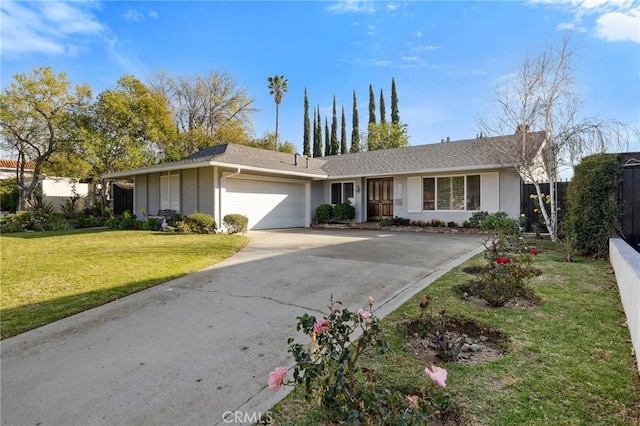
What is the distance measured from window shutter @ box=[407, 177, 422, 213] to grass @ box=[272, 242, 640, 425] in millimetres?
10815

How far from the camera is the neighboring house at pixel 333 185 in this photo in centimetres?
1316

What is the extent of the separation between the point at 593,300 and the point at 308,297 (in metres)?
3.69

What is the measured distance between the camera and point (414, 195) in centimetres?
1521

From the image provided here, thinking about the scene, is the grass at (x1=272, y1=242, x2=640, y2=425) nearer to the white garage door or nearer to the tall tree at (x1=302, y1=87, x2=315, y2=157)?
the white garage door

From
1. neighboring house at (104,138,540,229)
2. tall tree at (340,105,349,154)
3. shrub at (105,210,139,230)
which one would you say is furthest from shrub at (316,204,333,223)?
tall tree at (340,105,349,154)

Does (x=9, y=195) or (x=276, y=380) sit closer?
(x=276, y=380)

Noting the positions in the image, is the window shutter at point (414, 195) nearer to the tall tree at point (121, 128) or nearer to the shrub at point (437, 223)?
the shrub at point (437, 223)

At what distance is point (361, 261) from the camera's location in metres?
7.01

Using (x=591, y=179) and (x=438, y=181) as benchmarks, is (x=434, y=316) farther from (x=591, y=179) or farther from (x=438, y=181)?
(x=438, y=181)

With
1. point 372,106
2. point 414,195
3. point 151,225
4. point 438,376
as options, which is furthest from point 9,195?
point 372,106

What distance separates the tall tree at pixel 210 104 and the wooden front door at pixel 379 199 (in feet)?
52.1

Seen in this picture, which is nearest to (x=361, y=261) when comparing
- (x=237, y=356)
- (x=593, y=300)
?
(x=593, y=300)

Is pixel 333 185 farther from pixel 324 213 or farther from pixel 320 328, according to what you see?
pixel 320 328

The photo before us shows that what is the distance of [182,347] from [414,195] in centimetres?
1335
